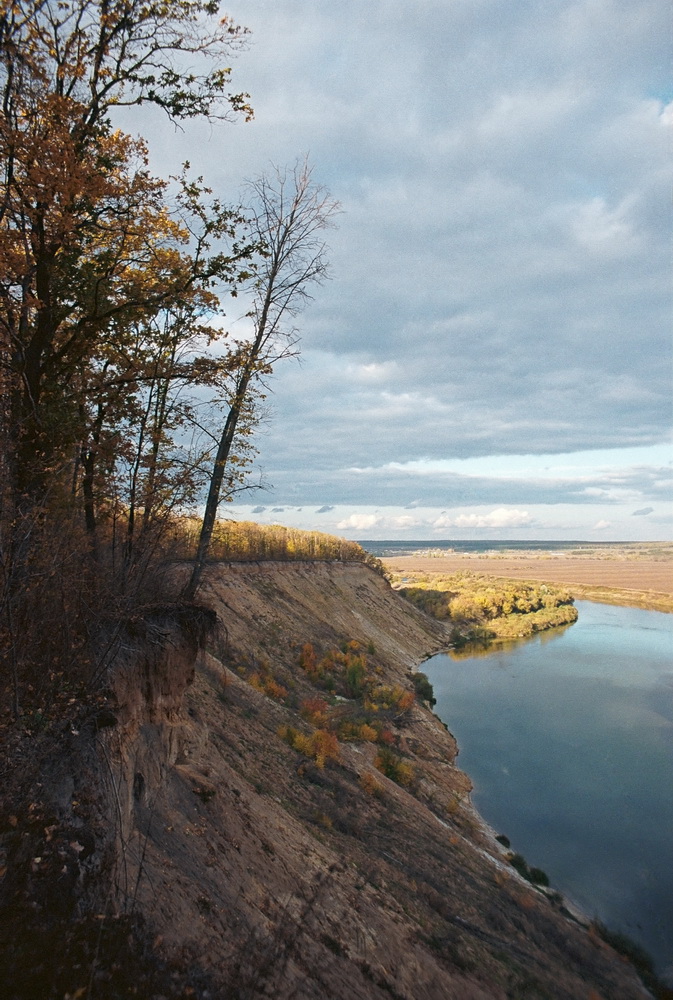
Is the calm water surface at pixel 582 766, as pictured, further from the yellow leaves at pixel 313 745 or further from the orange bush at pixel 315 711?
the yellow leaves at pixel 313 745

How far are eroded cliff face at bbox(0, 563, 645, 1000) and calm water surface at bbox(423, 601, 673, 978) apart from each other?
9.39 ft

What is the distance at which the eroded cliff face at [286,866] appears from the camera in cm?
622

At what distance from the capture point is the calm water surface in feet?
55.2

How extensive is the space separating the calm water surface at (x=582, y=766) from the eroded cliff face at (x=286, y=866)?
2.86m

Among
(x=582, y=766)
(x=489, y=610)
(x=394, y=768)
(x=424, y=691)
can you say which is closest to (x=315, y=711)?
(x=394, y=768)

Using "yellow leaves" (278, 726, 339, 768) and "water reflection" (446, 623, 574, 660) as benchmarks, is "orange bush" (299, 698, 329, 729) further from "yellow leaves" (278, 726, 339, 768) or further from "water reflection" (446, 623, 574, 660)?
"water reflection" (446, 623, 574, 660)

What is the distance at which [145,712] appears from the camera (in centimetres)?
800

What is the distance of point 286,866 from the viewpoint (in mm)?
9062

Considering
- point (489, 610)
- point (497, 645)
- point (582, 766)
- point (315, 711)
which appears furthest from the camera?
point (489, 610)

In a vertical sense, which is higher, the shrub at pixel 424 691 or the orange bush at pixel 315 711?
the orange bush at pixel 315 711

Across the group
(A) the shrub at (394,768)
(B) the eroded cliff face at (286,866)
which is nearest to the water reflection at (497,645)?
(A) the shrub at (394,768)

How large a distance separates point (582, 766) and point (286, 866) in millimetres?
21735

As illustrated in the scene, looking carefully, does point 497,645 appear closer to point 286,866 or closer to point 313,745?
point 313,745

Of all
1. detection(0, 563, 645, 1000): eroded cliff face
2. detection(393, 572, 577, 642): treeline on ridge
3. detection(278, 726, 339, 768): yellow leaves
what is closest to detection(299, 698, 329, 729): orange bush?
detection(0, 563, 645, 1000): eroded cliff face
